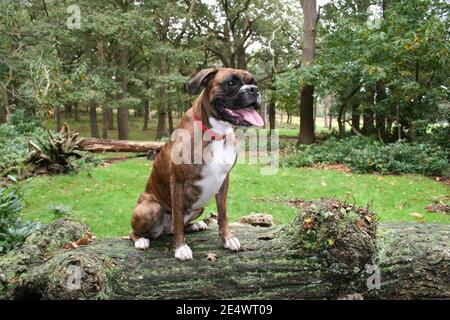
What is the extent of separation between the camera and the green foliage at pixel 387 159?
11289 millimetres

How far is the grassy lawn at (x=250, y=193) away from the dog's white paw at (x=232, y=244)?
378cm

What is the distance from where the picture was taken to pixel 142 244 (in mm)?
3295

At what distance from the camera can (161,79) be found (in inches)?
776

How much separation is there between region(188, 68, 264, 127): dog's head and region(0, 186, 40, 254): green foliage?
7.69ft

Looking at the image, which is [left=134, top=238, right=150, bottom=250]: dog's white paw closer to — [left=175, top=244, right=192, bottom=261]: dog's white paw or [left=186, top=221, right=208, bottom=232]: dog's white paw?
[left=175, top=244, right=192, bottom=261]: dog's white paw

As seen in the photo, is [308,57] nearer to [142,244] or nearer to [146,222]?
[146,222]

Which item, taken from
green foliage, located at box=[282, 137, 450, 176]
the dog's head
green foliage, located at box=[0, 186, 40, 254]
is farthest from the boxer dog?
green foliage, located at box=[282, 137, 450, 176]

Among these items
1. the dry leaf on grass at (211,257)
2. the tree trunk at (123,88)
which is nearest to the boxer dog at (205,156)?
the dry leaf on grass at (211,257)

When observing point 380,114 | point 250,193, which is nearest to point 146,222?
point 250,193

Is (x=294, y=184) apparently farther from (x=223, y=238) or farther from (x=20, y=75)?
(x=20, y=75)

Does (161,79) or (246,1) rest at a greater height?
(246,1)

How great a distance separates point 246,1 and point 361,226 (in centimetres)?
2473

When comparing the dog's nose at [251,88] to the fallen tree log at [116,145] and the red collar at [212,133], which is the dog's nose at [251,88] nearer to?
the red collar at [212,133]
